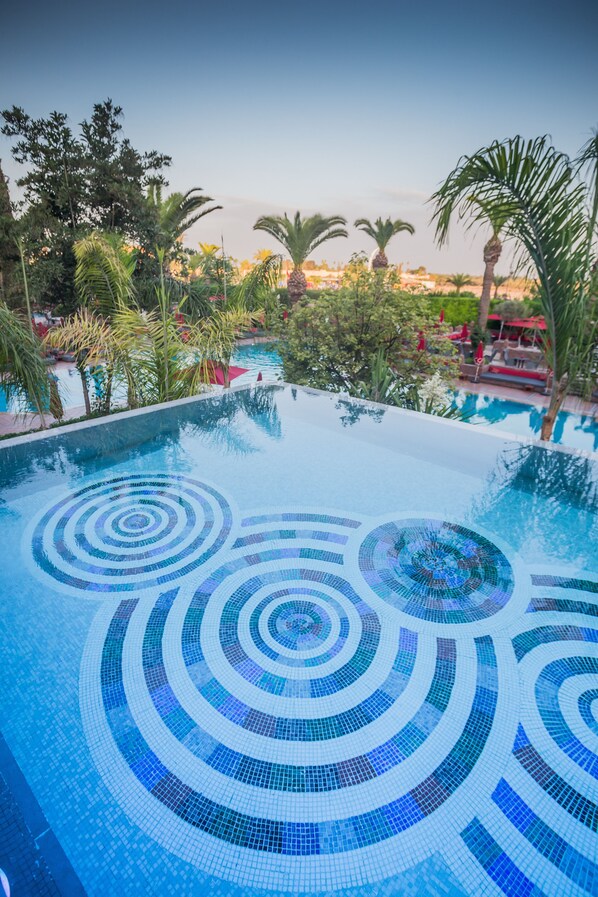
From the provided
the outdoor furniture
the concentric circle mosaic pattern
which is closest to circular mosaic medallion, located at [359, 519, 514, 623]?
the concentric circle mosaic pattern

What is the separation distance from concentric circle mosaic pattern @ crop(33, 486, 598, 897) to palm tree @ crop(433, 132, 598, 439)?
1.91 m

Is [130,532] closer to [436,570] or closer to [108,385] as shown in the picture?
[436,570]

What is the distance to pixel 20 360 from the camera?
4461 mm

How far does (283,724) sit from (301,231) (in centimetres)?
1326

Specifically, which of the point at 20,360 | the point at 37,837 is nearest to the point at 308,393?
the point at 20,360

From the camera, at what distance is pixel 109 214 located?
7801 millimetres

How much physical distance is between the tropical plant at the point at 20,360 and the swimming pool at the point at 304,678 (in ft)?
3.03

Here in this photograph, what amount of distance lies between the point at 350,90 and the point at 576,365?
1290cm

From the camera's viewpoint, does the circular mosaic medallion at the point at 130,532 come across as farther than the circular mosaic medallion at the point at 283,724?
Yes

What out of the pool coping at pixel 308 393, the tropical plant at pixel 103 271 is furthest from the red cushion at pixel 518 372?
the tropical plant at pixel 103 271

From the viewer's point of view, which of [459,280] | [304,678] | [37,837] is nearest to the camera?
[37,837]

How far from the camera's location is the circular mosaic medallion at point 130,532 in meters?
2.96

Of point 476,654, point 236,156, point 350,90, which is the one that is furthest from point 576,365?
point 236,156

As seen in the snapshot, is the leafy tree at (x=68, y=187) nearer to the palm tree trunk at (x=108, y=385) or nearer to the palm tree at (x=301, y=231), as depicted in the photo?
the palm tree trunk at (x=108, y=385)
